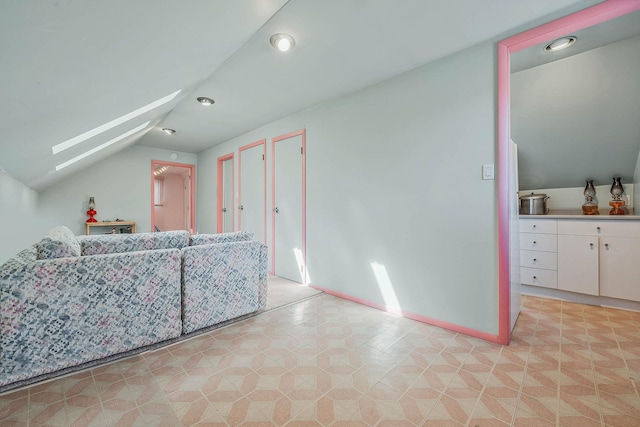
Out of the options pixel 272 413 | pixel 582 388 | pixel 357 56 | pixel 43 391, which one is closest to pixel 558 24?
pixel 357 56

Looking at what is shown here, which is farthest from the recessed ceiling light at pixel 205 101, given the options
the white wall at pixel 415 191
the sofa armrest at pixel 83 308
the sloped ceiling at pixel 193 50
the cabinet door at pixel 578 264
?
the cabinet door at pixel 578 264

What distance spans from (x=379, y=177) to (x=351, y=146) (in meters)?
0.50

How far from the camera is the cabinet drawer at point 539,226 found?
281cm

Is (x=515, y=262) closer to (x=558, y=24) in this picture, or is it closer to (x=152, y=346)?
Result: (x=558, y=24)

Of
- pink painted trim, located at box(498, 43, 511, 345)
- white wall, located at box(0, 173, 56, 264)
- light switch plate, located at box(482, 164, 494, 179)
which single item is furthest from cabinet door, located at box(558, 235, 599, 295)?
white wall, located at box(0, 173, 56, 264)

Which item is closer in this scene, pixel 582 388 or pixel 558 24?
pixel 582 388

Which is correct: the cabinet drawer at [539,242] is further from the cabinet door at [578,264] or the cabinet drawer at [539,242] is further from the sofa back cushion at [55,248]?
the sofa back cushion at [55,248]

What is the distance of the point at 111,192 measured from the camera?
4906 mm

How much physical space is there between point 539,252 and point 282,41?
335cm

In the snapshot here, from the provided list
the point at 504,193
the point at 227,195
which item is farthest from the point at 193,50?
the point at 227,195

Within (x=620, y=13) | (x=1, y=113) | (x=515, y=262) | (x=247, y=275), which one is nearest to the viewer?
(x=1, y=113)

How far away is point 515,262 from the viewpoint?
7.08 ft

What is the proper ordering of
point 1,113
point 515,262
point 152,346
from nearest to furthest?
point 1,113 < point 152,346 < point 515,262

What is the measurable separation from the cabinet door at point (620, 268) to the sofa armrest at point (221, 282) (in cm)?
330
